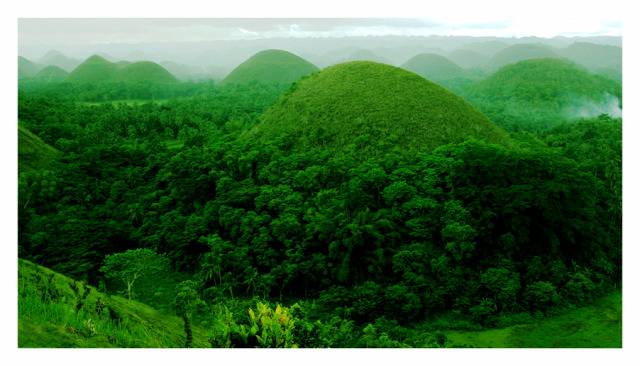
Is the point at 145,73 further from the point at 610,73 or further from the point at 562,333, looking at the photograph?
the point at 562,333

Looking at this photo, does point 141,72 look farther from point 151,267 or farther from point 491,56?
point 491,56

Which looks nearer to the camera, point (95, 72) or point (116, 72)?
point (95, 72)

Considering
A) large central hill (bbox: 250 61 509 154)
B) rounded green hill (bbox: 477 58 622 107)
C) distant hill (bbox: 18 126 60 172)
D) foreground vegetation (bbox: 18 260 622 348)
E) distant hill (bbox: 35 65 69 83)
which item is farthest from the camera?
distant hill (bbox: 35 65 69 83)

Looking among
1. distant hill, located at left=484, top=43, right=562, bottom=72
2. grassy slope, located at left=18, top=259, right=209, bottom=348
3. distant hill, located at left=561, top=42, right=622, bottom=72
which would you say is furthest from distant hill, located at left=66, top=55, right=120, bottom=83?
distant hill, located at left=561, top=42, right=622, bottom=72

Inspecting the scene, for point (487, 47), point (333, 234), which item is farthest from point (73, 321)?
point (487, 47)

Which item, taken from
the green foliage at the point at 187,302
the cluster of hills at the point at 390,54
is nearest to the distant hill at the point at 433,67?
the cluster of hills at the point at 390,54

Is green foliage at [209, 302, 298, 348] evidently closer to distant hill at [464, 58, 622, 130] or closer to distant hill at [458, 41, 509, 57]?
distant hill at [464, 58, 622, 130]

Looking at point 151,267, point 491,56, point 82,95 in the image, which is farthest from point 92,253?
point 491,56
